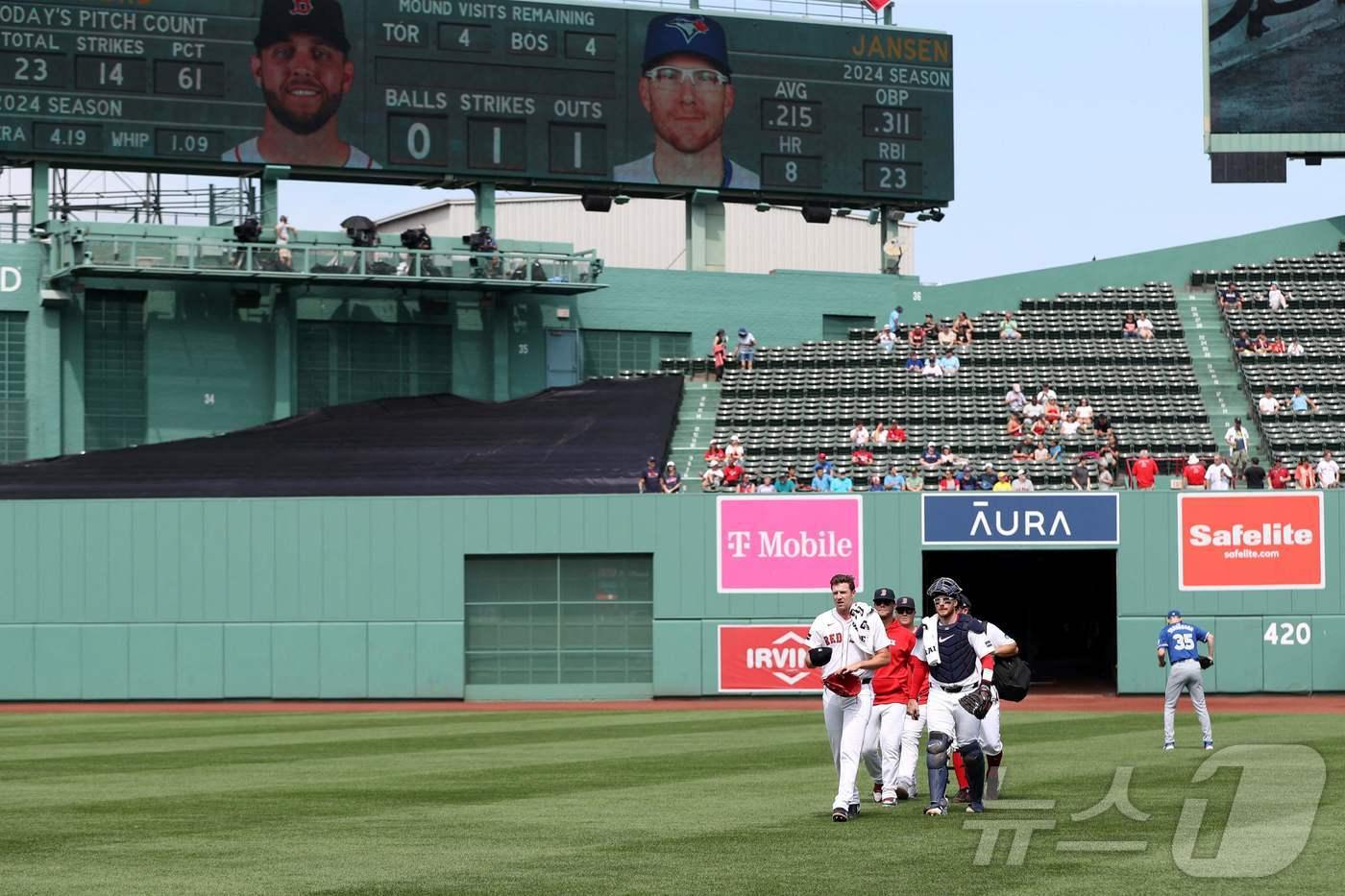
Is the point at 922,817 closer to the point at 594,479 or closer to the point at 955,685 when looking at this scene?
the point at 955,685

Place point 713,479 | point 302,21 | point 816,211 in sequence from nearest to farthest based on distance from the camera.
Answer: point 713,479 < point 302,21 < point 816,211

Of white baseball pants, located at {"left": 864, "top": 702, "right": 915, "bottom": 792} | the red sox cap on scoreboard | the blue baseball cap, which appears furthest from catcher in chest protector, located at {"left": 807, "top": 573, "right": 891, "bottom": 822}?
the blue baseball cap

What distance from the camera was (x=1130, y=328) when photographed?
147ft

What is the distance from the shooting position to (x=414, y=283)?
140ft

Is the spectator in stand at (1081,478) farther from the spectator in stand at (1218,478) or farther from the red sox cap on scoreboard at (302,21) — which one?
the red sox cap on scoreboard at (302,21)

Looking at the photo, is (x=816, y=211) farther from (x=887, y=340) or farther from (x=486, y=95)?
(x=486, y=95)

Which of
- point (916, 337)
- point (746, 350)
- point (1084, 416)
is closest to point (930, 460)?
point (1084, 416)

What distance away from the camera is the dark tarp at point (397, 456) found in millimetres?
36344

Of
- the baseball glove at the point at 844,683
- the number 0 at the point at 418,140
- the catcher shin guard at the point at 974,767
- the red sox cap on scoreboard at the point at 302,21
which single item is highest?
the red sox cap on scoreboard at the point at 302,21

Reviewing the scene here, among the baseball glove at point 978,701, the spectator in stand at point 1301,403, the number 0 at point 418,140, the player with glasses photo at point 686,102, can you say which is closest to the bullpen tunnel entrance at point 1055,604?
the spectator in stand at point 1301,403

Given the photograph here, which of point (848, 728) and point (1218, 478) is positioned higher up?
point (1218, 478)

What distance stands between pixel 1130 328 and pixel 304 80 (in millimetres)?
19482

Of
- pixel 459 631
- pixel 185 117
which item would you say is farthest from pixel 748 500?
pixel 185 117

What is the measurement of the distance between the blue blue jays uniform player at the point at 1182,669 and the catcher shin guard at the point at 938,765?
7500 millimetres
